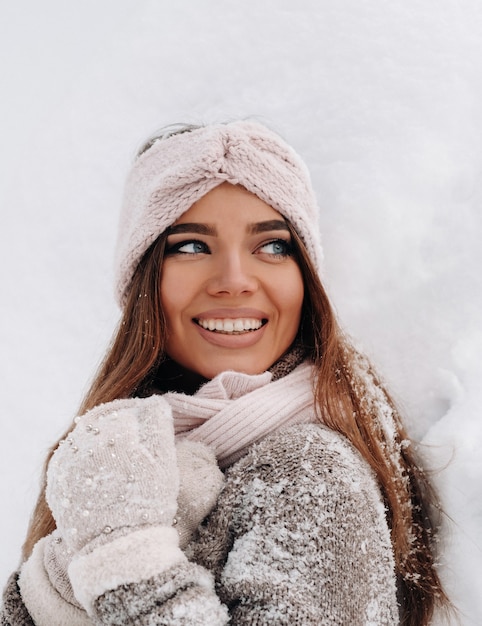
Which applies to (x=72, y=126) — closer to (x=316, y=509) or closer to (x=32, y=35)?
(x=32, y=35)

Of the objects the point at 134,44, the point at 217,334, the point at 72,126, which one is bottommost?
the point at 217,334

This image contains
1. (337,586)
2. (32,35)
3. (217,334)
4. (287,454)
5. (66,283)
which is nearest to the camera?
(337,586)

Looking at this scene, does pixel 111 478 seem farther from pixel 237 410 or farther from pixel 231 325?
pixel 231 325

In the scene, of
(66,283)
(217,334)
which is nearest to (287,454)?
(217,334)

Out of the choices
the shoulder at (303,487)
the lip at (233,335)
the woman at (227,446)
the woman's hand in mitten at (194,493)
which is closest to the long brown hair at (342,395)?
the woman at (227,446)

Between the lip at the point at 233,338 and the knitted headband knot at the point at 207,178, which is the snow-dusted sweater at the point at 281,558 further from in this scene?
the knitted headband knot at the point at 207,178

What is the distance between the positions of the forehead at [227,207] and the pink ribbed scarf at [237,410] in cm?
37

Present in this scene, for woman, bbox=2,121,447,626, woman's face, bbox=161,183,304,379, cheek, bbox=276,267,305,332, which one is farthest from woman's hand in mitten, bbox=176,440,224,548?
cheek, bbox=276,267,305,332

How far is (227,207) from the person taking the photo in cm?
158

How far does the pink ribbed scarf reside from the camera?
4.69 feet

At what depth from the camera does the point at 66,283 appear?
2.56 metres

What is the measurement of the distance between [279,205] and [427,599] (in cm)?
105

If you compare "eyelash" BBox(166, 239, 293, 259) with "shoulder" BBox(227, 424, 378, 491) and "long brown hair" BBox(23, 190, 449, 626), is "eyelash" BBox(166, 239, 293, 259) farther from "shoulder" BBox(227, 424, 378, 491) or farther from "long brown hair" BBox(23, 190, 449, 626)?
"shoulder" BBox(227, 424, 378, 491)

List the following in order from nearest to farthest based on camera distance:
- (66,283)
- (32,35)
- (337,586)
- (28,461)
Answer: (337,586) → (28,461) → (66,283) → (32,35)
